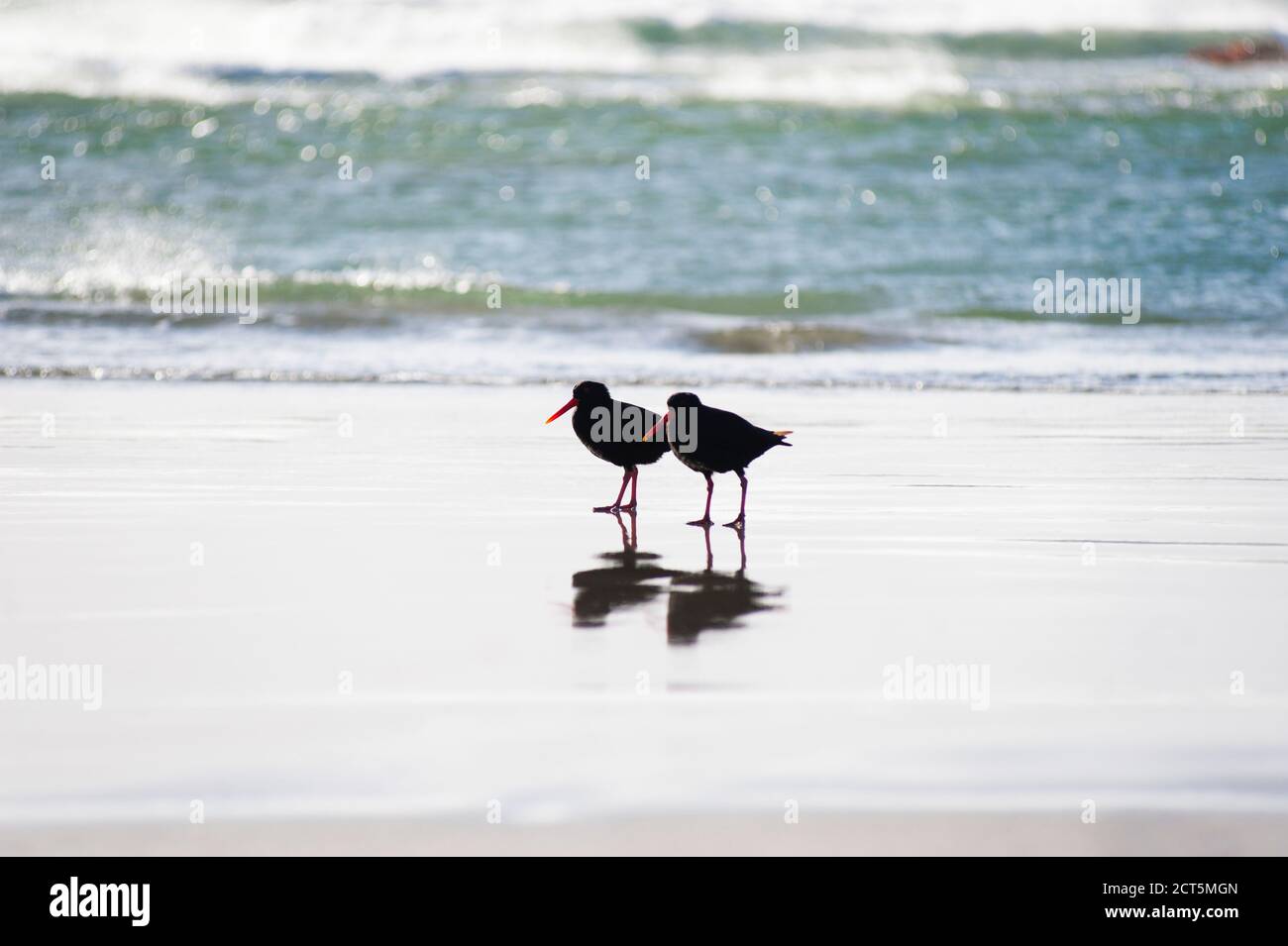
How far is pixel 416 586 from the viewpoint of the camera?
17.1 ft

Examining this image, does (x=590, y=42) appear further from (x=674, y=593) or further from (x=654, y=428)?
(x=674, y=593)

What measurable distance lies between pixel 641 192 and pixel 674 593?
1694 centimetres

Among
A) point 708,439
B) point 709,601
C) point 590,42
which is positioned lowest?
point 709,601

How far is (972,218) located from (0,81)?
1711 cm

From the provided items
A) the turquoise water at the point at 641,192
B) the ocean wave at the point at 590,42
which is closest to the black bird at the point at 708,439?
the turquoise water at the point at 641,192
